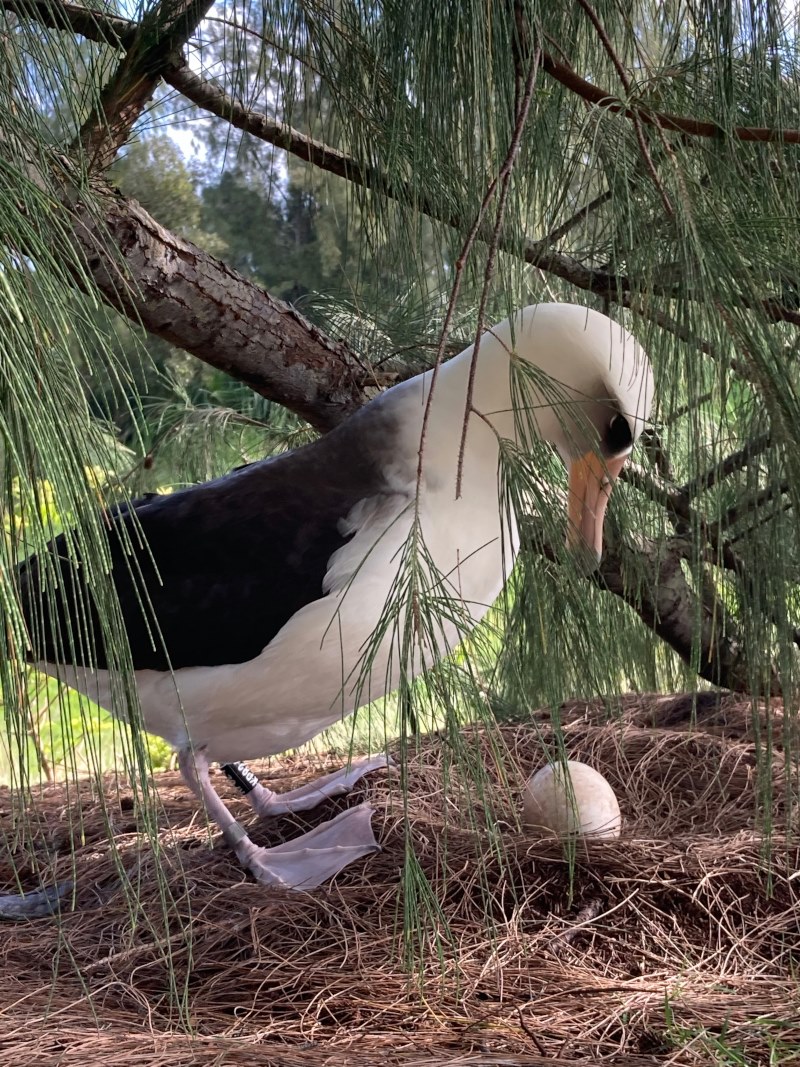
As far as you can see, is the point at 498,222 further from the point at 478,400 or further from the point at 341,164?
the point at 341,164

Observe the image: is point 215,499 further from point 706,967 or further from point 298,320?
point 706,967

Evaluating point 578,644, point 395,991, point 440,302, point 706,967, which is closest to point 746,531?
point 578,644

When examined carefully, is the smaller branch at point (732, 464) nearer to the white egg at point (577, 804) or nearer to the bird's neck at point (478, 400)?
the bird's neck at point (478, 400)

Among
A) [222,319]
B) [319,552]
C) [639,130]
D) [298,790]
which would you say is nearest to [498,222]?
[639,130]

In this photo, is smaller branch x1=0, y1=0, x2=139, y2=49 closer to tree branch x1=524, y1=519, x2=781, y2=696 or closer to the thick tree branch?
the thick tree branch

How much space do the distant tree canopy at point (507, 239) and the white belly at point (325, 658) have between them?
14 cm

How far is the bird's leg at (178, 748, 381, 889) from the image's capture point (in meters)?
1.60

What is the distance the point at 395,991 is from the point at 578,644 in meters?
0.51

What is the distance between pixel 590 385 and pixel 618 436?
11 cm

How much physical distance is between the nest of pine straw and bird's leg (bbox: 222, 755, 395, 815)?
0.24 feet

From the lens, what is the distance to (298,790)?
1964 millimetres

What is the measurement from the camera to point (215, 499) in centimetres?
158

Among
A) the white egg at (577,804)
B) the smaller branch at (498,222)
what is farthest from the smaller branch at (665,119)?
the white egg at (577,804)

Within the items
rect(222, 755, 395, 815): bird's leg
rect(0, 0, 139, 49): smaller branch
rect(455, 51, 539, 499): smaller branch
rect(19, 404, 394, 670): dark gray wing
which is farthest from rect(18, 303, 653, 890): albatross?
rect(0, 0, 139, 49): smaller branch
